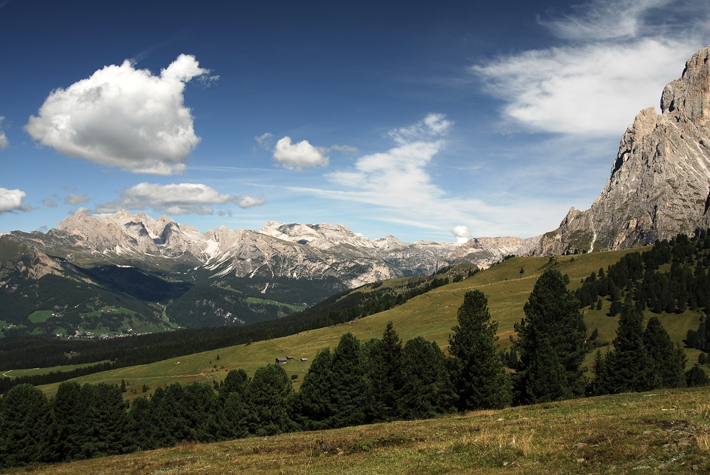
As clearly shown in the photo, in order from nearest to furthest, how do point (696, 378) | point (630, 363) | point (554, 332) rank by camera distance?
point (554, 332)
point (630, 363)
point (696, 378)

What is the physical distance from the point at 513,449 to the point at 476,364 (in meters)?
31.0

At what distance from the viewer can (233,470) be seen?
2314cm

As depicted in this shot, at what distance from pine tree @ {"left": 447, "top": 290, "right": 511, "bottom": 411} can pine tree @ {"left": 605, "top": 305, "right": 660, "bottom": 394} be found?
2260 cm

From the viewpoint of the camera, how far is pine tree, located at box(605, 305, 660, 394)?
58250 millimetres

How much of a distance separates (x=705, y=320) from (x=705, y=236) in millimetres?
96806

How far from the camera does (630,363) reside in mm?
59719

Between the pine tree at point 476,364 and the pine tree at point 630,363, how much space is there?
2260cm

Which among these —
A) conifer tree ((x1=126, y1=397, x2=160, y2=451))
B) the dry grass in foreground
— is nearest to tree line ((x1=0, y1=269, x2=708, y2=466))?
conifer tree ((x1=126, y1=397, x2=160, y2=451))

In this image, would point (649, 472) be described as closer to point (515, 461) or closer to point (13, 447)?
point (515, 461)

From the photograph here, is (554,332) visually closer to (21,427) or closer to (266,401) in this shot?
(266,401)

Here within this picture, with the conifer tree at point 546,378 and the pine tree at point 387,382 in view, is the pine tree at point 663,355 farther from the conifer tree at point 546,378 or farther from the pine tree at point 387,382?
the pine tree at point 387,382

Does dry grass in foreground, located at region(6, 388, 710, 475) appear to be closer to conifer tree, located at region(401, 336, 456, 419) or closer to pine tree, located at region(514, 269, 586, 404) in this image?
conifer tree, located at region(401, 336, 456, 419)

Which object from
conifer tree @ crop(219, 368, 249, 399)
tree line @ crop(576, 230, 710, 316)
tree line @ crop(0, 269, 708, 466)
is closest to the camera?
tree line @ crop(0, 269, 708, 466)

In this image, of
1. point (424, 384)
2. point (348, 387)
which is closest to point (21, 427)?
point (348, 387)
